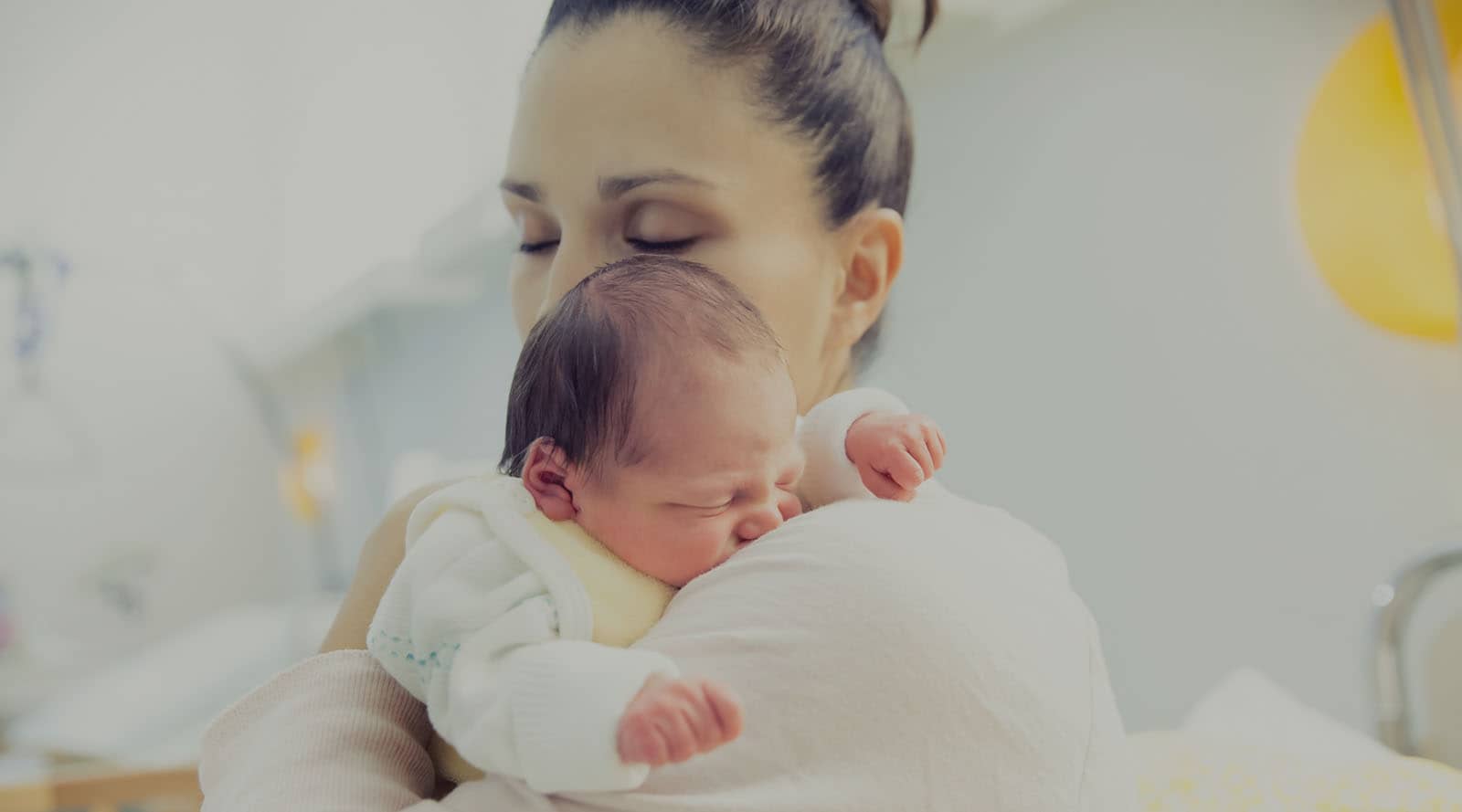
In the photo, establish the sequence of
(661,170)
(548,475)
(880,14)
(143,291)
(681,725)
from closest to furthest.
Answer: (681,725)
(548,475)
(661,170)
(880,14)
(143,291)

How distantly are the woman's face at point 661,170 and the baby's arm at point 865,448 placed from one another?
0.38ft

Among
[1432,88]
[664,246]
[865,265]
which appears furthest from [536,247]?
[1432,88]

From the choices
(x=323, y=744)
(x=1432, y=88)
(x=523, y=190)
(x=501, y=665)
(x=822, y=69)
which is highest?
(x=1432, y=88)

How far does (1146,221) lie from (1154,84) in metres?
0.21

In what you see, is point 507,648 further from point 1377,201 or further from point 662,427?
point 1377,201

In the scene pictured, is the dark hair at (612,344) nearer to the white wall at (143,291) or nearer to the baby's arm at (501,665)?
the baby's arm at (501,665)

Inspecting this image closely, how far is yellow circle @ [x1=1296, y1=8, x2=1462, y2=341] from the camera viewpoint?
1442 mm

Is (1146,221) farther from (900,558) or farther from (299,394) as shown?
(299,394)

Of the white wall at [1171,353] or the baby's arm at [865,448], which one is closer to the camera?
the baby's arm at [865,448]

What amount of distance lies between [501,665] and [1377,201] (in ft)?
4.38

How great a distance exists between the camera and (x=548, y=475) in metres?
0.73

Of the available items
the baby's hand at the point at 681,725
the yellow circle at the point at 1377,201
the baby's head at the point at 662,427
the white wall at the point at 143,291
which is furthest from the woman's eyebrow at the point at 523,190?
the white wall at the point at 143,291

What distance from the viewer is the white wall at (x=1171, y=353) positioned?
5.39 ft

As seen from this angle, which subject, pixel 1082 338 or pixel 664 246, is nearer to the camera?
pixel 664 246
